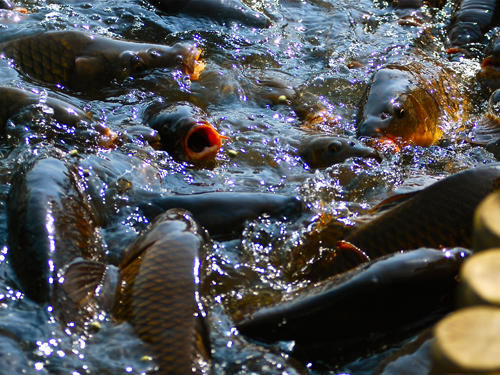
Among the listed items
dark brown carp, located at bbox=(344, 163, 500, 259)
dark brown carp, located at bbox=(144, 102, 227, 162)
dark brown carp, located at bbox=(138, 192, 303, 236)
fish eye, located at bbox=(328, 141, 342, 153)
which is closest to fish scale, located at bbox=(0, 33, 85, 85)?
dark brown carp, located at bbox=(144, 102, 227, 162)

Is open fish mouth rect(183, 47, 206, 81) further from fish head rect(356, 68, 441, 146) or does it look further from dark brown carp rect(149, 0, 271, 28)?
fish head rect(356, 68, 441, 146)

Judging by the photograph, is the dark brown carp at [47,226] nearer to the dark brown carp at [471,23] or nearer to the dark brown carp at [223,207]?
the dark brown carp at [223,207]

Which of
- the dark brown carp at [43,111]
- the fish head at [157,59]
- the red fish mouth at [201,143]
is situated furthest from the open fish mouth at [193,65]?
the dark brown carp at [43,111]

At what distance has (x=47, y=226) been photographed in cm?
233

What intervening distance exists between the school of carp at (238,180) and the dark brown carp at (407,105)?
2 centimetres

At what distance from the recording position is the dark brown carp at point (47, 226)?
7.19 ft

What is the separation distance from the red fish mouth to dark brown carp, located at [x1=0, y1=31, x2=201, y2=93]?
3.78 feet

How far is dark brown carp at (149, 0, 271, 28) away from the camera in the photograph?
212 inches

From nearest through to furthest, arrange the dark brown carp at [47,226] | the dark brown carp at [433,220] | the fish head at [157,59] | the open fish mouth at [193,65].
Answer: the dark brown carp at [47,226]
the dark brown carp at [433,220]
the fish head at [157,59]
the open fish mouth at [193,65]

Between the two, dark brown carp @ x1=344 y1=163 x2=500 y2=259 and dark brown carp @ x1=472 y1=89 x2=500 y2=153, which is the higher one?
dark brown carp @ x1=472 y1=89 x2=500 y2=153

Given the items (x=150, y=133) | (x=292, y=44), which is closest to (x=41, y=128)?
(x=150, y=133)

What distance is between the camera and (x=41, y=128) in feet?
11.0

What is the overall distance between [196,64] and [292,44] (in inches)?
45.6

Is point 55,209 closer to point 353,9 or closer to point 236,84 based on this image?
point 236,84
